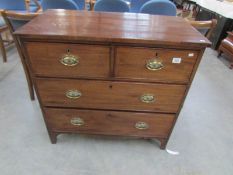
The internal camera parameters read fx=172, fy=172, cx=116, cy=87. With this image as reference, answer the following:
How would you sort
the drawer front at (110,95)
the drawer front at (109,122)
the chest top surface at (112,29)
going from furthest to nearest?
the drawer front at (109,122), the drawer front at (110,95), the chest top surface at (112,29)

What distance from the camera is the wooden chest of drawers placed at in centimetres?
93

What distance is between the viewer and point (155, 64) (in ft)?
3.24

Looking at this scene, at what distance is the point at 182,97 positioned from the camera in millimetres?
1121

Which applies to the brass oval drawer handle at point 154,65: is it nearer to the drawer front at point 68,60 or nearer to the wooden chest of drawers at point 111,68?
the wooden chest of drawers at point 111,68

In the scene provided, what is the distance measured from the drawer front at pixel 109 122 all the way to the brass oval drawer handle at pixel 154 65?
377 mm

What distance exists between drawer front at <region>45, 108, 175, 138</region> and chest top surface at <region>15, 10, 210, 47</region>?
0.54m

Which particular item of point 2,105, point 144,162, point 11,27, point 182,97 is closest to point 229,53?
point 182,97

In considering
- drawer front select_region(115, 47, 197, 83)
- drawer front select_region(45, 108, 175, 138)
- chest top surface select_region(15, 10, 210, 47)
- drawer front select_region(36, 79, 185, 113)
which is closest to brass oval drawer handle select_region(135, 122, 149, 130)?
drawer front select_region(45, 108, 175, 138)

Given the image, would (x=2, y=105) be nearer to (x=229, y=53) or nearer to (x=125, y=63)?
(x=125, y=63)

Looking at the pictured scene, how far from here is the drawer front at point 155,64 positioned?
95 cm

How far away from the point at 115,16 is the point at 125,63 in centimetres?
48

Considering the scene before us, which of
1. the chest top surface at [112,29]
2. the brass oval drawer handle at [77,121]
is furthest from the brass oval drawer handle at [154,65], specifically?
the brass oval drawer handle at [77,121]

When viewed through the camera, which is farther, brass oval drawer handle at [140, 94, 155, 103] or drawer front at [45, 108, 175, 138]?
drawer front at [45, 108, 175, 138]

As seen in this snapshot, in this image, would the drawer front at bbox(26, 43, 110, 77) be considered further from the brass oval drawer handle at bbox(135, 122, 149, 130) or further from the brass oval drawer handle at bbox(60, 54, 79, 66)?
the brass oval drawer handle at bbox(135, 122, 149, 130)
